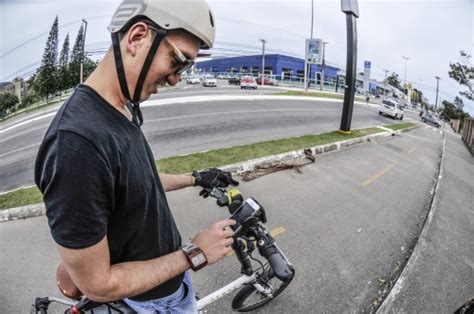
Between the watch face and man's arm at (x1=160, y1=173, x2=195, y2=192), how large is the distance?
74cm

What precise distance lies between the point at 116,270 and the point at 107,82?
697 mm

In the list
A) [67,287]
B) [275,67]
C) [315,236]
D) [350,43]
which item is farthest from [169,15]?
[275,67]

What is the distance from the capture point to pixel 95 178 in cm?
95

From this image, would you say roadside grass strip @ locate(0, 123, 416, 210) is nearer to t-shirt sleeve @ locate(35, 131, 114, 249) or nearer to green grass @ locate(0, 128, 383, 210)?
green grass @ locate(0, 128, 383, 210)

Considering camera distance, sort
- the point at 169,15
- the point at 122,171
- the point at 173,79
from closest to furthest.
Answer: the point at 122,171
the point at 169,15
the point at 173,79

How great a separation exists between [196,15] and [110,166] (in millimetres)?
717

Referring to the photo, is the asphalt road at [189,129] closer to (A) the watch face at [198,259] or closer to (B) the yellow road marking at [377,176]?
(B) the yellow road marking at [377,176]

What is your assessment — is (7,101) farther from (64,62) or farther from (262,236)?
(262,236)

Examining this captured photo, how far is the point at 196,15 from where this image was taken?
1.27m

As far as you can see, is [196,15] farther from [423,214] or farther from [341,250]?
[423,214]

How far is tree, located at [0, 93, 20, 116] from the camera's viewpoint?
3.13 metres

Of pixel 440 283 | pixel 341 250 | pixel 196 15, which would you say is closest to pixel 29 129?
pixel 341 250

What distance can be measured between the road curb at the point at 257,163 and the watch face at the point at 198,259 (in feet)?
12.0

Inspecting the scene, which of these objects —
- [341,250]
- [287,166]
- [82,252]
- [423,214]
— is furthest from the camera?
[287,166]
